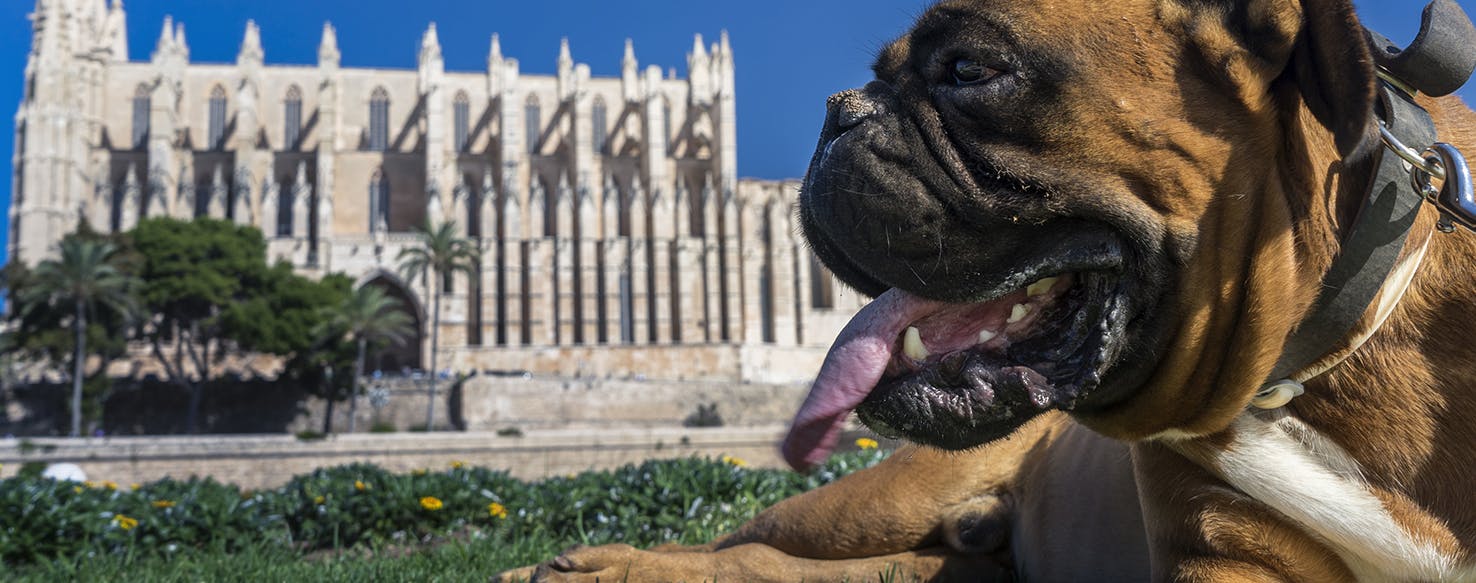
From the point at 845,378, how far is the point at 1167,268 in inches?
17.8

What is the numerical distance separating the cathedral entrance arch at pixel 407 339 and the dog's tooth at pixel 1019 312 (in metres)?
41.4

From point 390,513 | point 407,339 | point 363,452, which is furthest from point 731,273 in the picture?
point 390,513

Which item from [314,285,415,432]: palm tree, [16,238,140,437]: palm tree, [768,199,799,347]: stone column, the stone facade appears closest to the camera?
[16,238,140,437]: palm tree

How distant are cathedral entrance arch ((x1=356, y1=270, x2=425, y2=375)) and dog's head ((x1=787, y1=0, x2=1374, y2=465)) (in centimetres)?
4145

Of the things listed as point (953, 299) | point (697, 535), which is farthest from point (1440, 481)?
point (697, 535)

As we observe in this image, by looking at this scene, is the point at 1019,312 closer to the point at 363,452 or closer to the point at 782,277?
the point at 363,452

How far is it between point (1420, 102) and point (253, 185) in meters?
44.8

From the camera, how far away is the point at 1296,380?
1.59 metres

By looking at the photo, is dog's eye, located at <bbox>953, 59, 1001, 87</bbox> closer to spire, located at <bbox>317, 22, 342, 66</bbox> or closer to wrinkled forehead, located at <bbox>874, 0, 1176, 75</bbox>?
wrinkled forehead, located at <bbox>874, 0, 1176, 75</bbox>

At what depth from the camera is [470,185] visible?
45.1m

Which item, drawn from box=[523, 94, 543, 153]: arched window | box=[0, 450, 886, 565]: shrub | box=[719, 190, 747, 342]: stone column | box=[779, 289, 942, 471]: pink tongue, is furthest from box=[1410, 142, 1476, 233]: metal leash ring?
box=[523, 94, 543, 153]: arched window

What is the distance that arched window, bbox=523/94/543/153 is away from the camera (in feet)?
157

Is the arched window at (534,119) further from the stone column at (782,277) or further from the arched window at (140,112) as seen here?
the arched window at (140,112)

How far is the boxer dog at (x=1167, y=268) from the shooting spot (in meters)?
1.47
